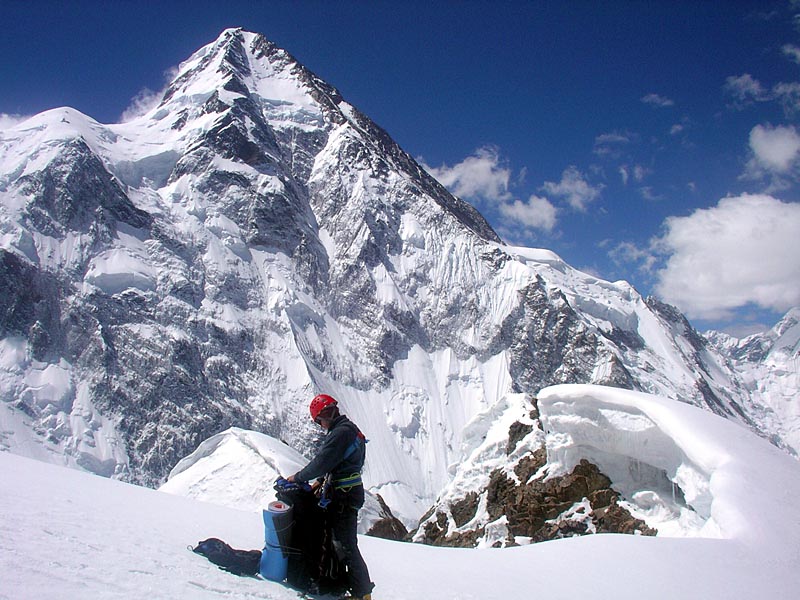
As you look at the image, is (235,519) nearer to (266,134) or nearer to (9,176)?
(9,176)

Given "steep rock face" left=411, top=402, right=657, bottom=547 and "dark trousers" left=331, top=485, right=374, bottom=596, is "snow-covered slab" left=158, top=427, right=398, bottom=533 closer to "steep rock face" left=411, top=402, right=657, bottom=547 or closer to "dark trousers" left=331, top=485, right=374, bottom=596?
"steep rock face" left=411, top=402, right=657, bottom=547

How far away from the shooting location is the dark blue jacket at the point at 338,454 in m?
5.26

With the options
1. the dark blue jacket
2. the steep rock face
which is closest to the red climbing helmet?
the dark blue jacket

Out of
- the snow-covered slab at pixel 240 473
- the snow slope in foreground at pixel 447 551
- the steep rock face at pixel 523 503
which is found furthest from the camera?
the snow-covered slab at pixel 240 473

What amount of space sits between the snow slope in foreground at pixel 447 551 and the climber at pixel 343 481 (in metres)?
0.56

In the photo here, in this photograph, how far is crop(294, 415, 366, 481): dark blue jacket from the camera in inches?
207

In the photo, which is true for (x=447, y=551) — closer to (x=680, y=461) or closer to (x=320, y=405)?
(x=680, y=461)

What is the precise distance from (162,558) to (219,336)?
9874 cm

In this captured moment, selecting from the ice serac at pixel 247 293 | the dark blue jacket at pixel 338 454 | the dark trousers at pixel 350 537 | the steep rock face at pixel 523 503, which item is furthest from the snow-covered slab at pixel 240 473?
the ice serac at pixel 247 293

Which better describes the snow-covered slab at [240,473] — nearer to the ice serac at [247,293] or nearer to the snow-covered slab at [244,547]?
the snow-covered slab at [244,547]

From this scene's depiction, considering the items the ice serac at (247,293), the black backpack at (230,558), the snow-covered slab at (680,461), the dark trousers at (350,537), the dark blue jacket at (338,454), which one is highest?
the ice serac at (247,293)

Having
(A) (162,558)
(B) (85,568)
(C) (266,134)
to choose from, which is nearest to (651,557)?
(A) (162,558)

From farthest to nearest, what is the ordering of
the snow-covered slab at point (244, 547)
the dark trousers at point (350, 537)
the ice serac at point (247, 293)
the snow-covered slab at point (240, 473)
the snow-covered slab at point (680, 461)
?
the ice serac at point (247, 293), the snow-covered slab at point (240, 473), the snow-covered slab at point (680, 461), the dark trousers at point (350, 537), the snow-covered slab at point (244, 547)

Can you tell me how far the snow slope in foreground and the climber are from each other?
1.83 feet
